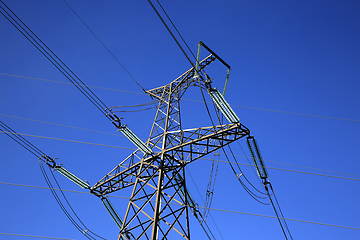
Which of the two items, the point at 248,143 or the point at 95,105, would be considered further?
the point at 248,143

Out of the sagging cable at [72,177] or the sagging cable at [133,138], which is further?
the sagging cable at [72,177]

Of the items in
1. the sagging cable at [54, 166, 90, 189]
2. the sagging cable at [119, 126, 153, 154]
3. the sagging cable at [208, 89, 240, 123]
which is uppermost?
the sagging cable at [208, 89, 240, 123]

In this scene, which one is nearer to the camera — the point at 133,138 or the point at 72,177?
the point at 133,138

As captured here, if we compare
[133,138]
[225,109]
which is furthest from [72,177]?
[225,109]

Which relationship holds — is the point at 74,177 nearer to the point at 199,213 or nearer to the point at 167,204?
the point at 167,204

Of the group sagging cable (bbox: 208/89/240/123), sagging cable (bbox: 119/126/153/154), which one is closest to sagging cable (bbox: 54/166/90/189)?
sagging cable (bbox: 119/126/153/154)

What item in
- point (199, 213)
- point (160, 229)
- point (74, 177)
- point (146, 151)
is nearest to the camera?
point (160, 229)

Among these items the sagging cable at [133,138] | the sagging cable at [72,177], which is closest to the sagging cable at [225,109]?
the sagging cable at [133,138]

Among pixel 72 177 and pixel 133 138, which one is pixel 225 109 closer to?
pixel 133 138

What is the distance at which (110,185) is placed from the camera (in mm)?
14836

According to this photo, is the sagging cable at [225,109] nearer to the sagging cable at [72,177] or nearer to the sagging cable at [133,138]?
the sagging cable at [133,138]

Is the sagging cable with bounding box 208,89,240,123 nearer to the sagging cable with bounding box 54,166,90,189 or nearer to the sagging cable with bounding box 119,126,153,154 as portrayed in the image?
the sagging cable with bounding box 119,126,153,154

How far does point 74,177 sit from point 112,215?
2.98m

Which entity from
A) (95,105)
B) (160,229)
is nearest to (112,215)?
(160,229)
